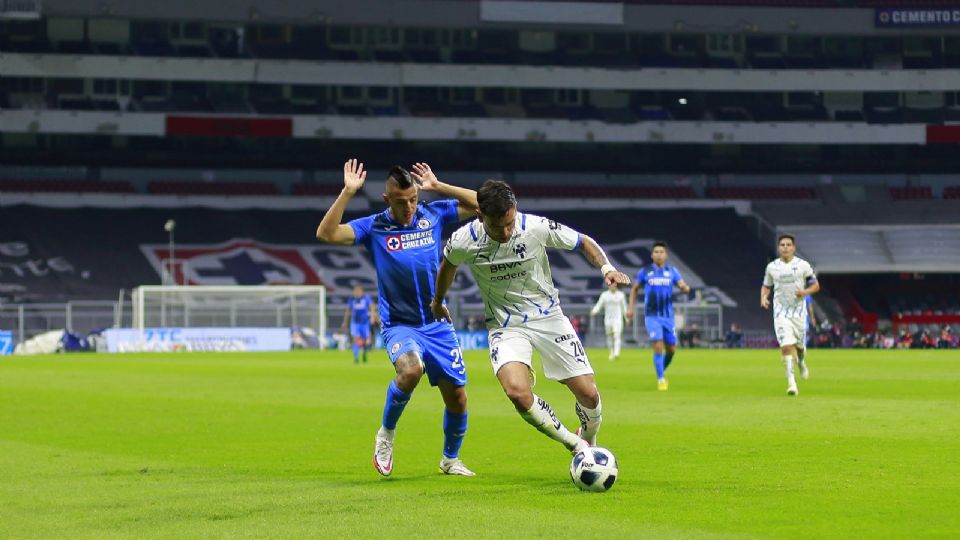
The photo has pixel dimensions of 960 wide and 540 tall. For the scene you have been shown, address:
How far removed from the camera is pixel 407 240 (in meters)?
11.5

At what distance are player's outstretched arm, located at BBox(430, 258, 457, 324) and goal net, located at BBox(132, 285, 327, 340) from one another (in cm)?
4673

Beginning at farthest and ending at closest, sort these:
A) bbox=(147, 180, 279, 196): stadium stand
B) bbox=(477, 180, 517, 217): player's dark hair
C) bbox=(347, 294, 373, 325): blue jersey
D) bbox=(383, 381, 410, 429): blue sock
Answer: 1. bbox=(147, 180, 279, 196): stadium stand
2. bbox=(347, 294, 373, 325): blue jersey
3. bbox=(383, 381, 410, 429): blue sock
4. bbox=(477, 180, 517, 217): player's dark hair

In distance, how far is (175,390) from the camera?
27.0 m

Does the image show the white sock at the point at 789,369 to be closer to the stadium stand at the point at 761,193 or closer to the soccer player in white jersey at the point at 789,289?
the soccer player in white jersey at the point at 789,289

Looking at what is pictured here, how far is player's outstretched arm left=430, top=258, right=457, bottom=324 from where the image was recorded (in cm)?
1102

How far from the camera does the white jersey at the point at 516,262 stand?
10.9 metres

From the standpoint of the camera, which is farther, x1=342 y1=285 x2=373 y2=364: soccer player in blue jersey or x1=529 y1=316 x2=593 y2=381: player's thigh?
x1=342 y1=285 x2=373 y2=364: soccer player in blue jersey

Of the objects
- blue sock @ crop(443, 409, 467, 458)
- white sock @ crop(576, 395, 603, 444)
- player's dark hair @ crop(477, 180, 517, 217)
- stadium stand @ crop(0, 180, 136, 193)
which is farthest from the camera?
stadium stand @ crop(0, 180, 136, 193)

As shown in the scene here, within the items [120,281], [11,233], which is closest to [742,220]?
[120,281]

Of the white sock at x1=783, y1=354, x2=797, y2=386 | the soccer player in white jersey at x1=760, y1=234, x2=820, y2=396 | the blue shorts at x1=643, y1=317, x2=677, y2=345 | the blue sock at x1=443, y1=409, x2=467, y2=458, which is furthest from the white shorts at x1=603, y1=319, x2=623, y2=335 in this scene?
the blue sock at x1=443, y1=409, x2=467, y2=458

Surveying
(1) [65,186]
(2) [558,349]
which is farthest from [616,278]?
(1) [65,186]

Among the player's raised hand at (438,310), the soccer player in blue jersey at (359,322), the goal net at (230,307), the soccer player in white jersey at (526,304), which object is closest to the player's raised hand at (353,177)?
the soccer player in white jersey at (526,304)

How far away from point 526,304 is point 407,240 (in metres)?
1.20

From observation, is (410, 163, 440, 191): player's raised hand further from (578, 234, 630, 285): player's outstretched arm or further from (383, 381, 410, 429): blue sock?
(383, 381, 410, 429): blue sock
